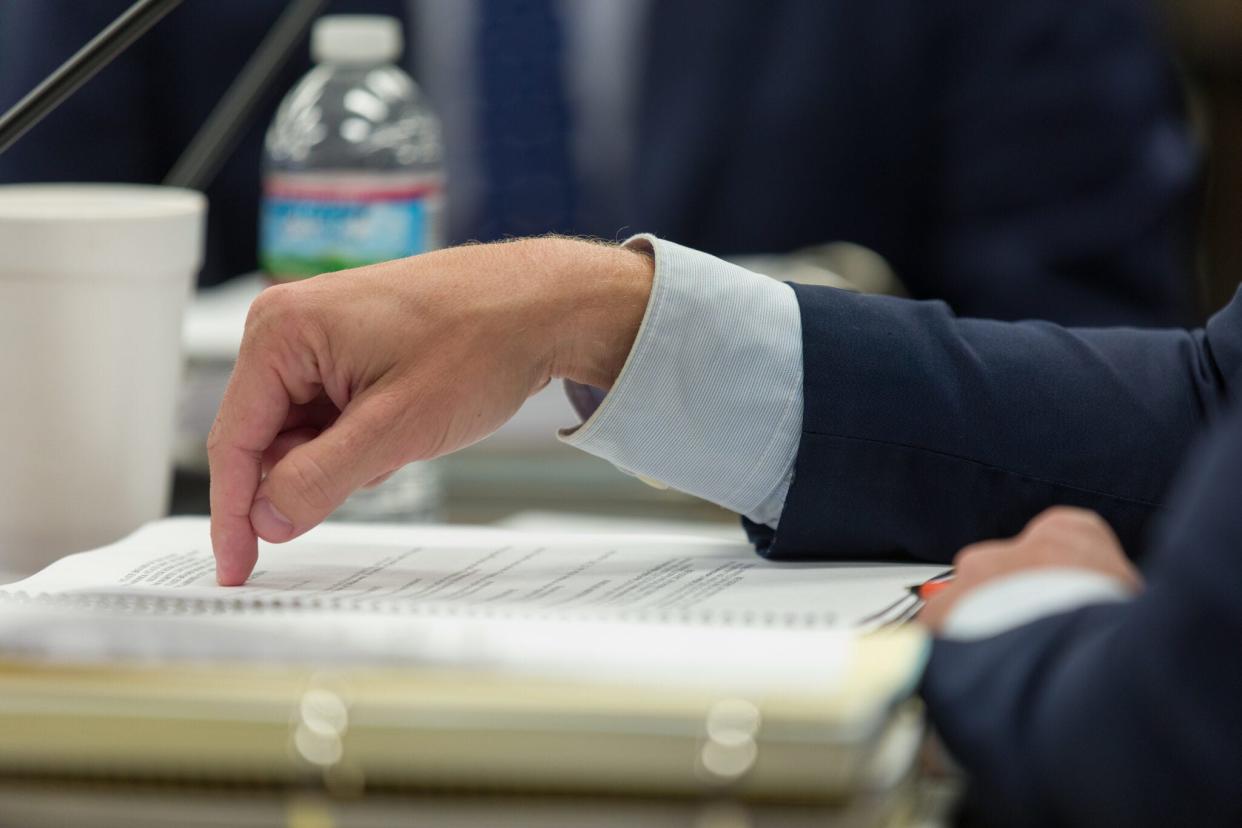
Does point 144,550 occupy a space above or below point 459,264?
below

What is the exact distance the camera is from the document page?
1.62 ft

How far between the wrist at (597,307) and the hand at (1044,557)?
18 centimetres

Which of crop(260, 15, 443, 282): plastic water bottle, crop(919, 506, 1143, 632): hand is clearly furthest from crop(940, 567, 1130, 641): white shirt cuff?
crop(260, 15, 443, 282): plastic water bottle

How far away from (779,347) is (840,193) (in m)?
1.35

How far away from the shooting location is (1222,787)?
0.38 meters

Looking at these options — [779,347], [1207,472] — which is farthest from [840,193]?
[1207,472]

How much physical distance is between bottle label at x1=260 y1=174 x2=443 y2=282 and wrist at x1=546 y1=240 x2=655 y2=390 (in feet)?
1.15

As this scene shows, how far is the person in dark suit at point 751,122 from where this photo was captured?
1741 mm

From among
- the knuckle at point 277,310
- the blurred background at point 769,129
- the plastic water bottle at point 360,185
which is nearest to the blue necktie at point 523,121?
the blurred background at point 769,129

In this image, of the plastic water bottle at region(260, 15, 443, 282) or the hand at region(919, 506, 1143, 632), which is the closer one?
the hand at region(919, 506, 1143, 632)

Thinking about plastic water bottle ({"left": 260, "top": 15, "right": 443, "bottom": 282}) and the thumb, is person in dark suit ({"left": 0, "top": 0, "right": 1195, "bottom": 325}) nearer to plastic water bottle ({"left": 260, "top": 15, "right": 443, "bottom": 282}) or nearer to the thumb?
plastic water bottle ({"left": 260, "top": 15, "right": 443, "bottom": 282})

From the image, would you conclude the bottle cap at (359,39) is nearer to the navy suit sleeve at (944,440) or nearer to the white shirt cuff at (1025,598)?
the navy suit sleeve at (944,440)

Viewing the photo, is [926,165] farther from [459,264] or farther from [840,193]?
[459,264]

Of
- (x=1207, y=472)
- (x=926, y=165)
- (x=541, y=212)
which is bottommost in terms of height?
(x=541, y=212)
